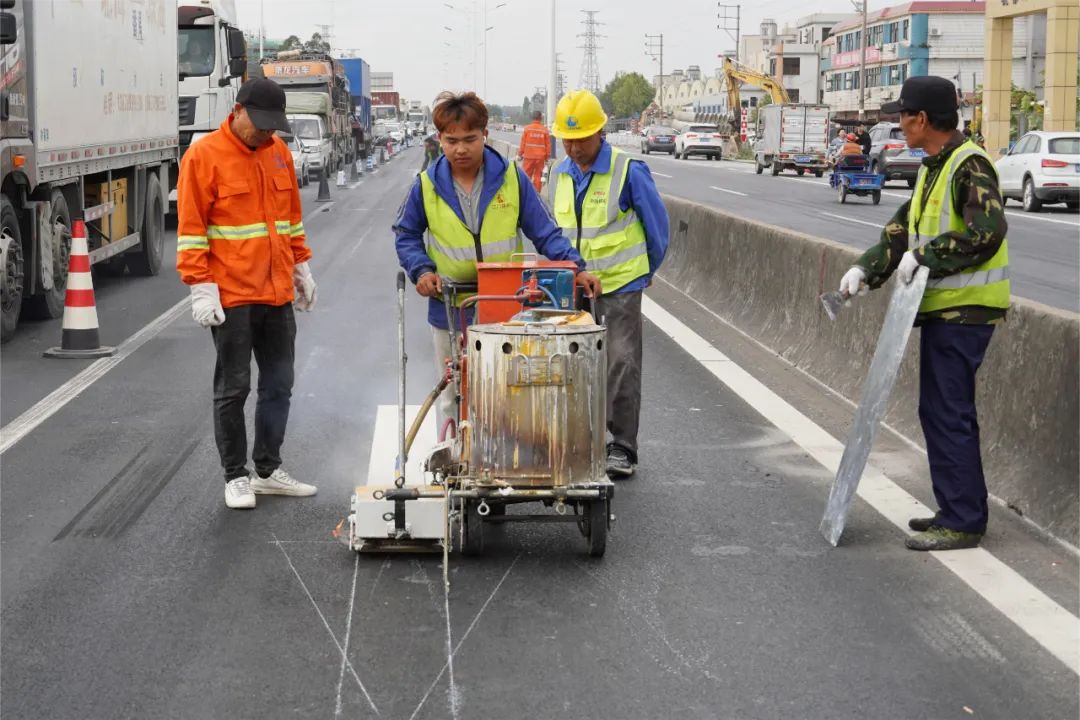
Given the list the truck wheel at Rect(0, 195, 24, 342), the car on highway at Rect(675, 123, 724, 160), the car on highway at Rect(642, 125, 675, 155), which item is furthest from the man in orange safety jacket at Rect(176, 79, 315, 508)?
the car on highway at Rect(642, 125, 675, 155)

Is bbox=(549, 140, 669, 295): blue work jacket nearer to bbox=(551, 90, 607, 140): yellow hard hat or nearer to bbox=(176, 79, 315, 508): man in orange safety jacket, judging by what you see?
bbox=(551, 90, 607, 140): yellow hard hat

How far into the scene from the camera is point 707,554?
6.25 m

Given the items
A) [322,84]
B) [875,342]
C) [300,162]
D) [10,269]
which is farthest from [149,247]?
[322,84]

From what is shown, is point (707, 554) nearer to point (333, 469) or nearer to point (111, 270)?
point (333, 469)

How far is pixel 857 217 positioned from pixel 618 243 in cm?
2420

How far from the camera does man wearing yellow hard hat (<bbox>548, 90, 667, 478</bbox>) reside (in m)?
7.59

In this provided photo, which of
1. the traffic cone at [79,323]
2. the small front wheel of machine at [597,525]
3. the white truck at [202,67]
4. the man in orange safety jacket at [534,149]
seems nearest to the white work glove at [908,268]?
the small front wheel of machine at [597,525]

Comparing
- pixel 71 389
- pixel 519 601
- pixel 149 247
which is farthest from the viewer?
pixel 149 247

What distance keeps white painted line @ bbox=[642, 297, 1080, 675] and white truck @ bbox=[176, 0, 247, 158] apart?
1503 cm

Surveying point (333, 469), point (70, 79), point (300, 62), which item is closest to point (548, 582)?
point (333, 469)

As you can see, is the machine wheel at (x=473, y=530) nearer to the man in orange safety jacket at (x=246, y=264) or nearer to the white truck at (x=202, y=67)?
the man in orange safety jacket at (x=246, y=264)

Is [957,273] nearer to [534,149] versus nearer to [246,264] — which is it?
[246,264]

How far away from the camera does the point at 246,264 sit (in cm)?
692

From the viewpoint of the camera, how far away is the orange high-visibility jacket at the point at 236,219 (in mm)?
6770
